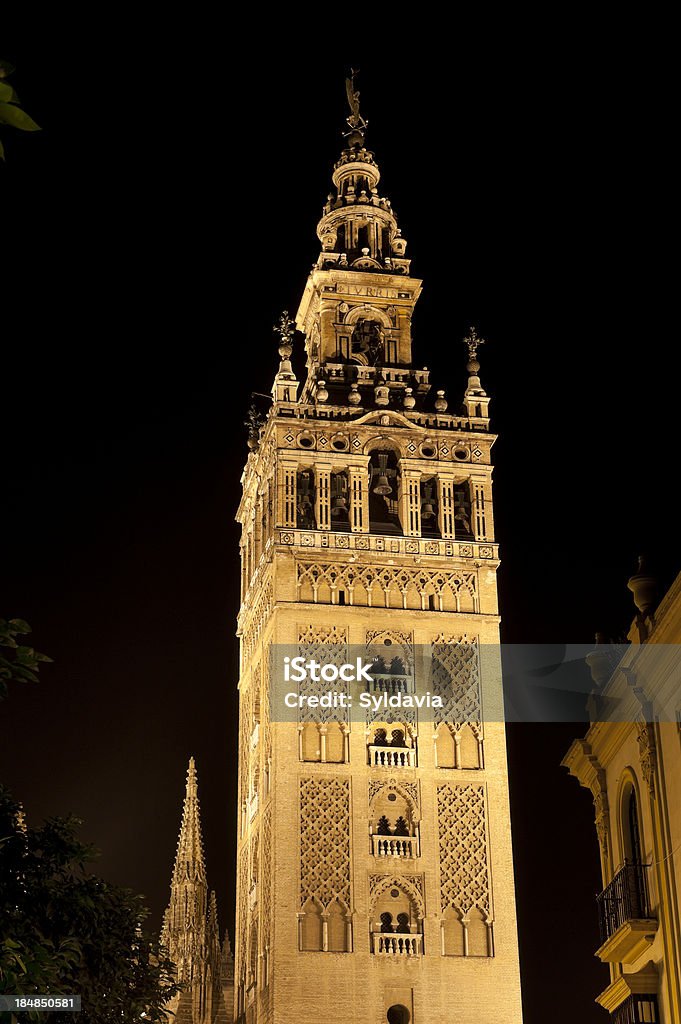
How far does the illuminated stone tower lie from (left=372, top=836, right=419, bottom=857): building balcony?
0.04m

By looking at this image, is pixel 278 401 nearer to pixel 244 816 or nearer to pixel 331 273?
pixel 331 273

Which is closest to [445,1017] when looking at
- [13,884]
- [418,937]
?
[418,937]

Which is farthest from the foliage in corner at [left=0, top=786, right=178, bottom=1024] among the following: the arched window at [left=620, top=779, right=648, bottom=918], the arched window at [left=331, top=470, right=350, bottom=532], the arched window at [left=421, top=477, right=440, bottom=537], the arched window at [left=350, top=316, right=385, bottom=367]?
the arched window at [left=350, top=316, right=385, bottom=367]

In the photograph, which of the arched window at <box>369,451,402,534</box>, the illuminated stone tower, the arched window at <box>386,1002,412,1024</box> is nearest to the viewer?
the arched window at <box>386,1002,412,1024</box>

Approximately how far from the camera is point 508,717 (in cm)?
4506

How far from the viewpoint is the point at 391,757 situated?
1725 inches

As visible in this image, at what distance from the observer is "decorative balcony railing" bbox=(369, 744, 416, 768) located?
43.6 m

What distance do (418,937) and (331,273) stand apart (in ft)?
63.4

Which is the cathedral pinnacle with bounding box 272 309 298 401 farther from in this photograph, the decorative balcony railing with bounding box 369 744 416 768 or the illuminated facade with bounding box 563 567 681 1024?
the illuminated facade with bounding box 563 567 681 1024

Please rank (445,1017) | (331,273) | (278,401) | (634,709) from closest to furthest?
(634,709)
(445,1017)
(278,401)
(331,273)

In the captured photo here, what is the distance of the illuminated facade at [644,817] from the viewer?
21.4 m

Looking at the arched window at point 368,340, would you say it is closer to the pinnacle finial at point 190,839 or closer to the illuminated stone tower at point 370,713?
the illuminated stone tower at point 370,713

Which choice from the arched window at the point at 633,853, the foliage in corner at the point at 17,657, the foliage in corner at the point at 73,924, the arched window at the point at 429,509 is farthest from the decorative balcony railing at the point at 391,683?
the foliage in corner at the point at 17,657

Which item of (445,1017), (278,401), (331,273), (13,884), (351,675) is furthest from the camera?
(331,273)
